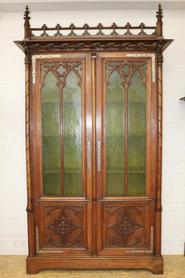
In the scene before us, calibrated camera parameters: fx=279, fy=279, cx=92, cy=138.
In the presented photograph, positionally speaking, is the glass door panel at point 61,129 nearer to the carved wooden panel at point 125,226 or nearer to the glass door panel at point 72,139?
the glass door panel at point 72,139

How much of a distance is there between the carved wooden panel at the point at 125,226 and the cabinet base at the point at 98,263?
0.14m

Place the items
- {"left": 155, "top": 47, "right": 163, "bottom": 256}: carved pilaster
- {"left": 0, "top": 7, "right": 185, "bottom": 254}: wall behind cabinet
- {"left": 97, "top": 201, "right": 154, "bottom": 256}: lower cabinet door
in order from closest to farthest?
1. {"left": 155, "top": 47, "right": 163, "bottom": 256}: carved pilaster
2. {"left": 97, "top": 201, "right": 154, "bottom": 256}: lower cabinet door
3. {"left": 0, "top": 7, "right": 185, "bottom": 254}: wall behind cabinet

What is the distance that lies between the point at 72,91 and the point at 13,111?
865 millimetres

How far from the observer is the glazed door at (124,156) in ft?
8.62

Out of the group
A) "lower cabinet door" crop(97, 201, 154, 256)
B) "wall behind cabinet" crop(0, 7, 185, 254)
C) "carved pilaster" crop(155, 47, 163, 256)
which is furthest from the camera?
"wall behind cabinet" crop(0, 7, 185, 254)

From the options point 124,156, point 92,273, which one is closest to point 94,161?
point 124,156

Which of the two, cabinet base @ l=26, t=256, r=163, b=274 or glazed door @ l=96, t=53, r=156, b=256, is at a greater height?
glazed door @ l=96, t=53, r=156, b=256

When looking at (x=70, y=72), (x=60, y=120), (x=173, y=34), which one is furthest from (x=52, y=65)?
(x=173, y=34)

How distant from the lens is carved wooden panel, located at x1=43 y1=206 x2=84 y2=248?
8.93ft

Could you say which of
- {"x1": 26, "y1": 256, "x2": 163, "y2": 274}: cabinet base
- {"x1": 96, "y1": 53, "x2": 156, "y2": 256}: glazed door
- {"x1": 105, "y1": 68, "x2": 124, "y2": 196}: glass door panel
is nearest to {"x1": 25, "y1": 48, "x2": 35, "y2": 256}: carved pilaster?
{"x1": 26, "y1": 256, "x2": 163, "y2": 274}: cabinet base

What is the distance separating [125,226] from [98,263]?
0.46 m

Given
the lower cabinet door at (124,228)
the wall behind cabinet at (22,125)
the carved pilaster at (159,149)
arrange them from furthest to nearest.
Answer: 1. the wall behind cabinet at (22,125)
2. the lower cabinet door at (124,228)
3. the carved pilaster at (159,149)

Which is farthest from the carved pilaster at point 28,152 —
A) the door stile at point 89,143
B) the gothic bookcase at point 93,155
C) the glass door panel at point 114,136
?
the glass door panel at point 114,136

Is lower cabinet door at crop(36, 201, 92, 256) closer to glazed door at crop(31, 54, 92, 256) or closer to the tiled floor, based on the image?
glazed door at crop(31, 54, 92, 256)
